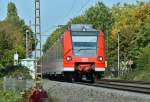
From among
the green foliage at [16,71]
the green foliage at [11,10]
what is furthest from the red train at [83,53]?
the green foliage at [11,10]

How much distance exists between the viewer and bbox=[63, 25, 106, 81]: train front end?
118ft

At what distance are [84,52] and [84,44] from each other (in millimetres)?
502

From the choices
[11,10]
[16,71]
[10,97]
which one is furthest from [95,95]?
[11,10]

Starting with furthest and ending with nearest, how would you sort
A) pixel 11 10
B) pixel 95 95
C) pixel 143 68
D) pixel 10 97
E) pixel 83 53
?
pixel 11 10 → pixel 143 68 → pixel 83 53 → pixel 10 97 → pixel 95 95

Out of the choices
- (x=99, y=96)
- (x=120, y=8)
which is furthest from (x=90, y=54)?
(x=120, y=8)

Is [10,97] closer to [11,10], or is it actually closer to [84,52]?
[84,52]

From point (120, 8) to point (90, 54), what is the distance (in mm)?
80014

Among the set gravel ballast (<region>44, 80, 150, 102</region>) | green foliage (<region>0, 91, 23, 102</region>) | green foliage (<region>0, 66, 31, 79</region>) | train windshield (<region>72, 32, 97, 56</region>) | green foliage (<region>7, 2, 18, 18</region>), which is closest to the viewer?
gravel ballast (<region>44, 80, 150, 102</region>)

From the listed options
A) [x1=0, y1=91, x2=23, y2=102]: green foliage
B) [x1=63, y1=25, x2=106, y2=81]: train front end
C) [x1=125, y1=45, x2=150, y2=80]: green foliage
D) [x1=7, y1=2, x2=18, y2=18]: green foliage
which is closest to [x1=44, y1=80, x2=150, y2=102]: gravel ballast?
[x1=0, y1=91, x2=23, y2=102]: green foliage

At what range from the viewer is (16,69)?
148 feet

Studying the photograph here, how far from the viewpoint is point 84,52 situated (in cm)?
3597

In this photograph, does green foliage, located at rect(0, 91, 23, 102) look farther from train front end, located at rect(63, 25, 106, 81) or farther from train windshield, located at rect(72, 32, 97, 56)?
train windshield, located at rect(72, 32, 97, 56)

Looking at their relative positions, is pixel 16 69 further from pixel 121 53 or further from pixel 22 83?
pixel 121 53

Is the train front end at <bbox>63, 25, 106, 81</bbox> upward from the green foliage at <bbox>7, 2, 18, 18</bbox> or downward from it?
downward
